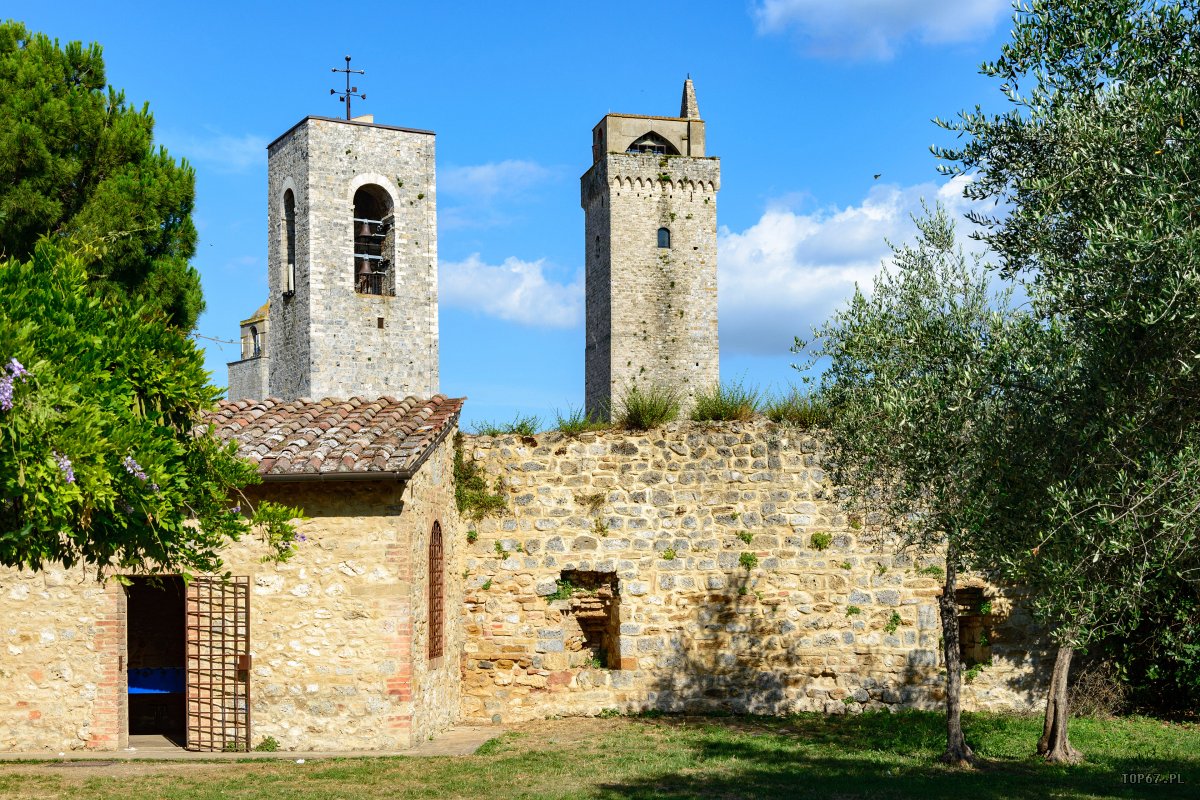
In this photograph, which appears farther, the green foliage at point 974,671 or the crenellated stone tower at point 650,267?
the crenellated stone tower at point 650,267

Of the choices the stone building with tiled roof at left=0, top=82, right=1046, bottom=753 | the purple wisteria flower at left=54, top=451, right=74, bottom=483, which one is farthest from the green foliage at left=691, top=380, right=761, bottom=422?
the purple wisteria flower at left=54, top=451, right=74, bottom=483

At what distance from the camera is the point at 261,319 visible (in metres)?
41.8

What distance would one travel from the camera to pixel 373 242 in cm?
2427

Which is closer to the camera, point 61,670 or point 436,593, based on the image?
point 61,670

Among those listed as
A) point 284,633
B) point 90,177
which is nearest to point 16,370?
point 284,633

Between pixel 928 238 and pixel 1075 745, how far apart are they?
5.67m

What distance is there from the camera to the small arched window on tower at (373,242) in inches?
931

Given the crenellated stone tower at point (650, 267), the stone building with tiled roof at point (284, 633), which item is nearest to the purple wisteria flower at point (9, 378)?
the stone building with tiled roof at point (284, 633)

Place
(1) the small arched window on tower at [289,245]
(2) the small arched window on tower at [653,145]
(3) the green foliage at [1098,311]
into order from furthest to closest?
(2) the small arched window on tower at [653,145], (1) the small arched window on tower at [289,245], (3) the green foliage at [1098,311]

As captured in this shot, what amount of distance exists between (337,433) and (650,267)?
32.7 meters

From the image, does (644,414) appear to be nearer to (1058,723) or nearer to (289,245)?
(1058,723)

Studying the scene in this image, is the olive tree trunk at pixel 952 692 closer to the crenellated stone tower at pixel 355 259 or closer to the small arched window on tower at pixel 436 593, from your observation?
the small arched window on tower at pixel 436 593

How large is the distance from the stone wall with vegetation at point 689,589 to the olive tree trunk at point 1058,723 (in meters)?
2.78

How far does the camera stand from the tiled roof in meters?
11.9
